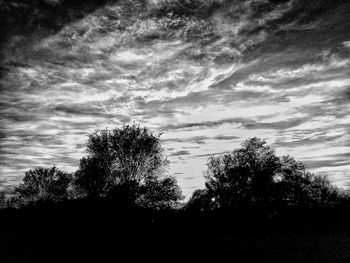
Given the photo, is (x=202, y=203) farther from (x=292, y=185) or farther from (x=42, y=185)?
(x=42, y=185)

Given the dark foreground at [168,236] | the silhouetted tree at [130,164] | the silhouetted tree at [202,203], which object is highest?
the silhouetted tree at [130,164]

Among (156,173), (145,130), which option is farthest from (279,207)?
(145,130)

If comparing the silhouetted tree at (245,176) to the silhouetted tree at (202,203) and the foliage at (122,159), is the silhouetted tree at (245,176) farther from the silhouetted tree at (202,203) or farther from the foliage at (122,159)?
the foliage at (122,159)

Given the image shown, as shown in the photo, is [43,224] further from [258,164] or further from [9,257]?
[258,164]

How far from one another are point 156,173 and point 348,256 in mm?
41206

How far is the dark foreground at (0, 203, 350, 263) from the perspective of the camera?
24458mm

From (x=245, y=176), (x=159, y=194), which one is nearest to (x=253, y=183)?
(x=245, y=176)

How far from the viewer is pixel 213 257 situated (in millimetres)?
23922

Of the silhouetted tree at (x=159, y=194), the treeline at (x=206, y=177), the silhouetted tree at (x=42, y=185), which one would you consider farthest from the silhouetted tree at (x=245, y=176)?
the silhouetted tree at (x=42, y=185)

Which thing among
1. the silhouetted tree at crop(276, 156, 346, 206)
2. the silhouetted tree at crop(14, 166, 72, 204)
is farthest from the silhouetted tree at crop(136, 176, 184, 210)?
the silhouetted tree at crop(14, 166, 72, 204)

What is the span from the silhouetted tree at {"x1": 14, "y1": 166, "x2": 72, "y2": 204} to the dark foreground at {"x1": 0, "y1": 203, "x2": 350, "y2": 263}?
172ft

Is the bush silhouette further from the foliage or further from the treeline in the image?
the foliage

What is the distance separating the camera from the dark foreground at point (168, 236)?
24458 mm

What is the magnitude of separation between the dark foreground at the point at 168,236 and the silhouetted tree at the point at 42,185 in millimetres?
52491
